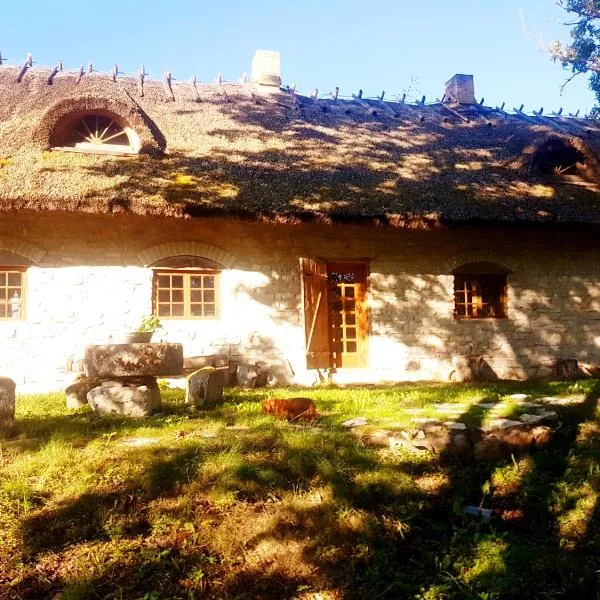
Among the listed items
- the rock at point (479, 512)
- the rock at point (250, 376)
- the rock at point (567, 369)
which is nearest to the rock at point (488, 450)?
the rock at point (479, 512)

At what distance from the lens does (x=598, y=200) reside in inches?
318

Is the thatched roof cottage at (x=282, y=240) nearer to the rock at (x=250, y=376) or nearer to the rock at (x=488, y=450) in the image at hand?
the rock at (x=250, y=376)

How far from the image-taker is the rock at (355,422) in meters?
4.24

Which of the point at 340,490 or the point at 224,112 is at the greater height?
the point at 224,112

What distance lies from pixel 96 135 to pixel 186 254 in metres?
2.38

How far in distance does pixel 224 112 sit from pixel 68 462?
23.7 feet

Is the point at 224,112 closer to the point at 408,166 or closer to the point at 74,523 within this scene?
the point at 408,166

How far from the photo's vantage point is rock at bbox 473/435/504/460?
3.82 m

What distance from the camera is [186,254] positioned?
23.6 feet

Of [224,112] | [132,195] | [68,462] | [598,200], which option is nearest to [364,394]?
[68,462]

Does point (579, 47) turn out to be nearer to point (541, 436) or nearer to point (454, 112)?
point (454, 112)

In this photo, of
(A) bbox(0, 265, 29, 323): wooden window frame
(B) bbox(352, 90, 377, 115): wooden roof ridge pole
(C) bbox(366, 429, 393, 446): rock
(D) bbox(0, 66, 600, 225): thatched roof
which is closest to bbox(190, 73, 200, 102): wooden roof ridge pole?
(D) bbox(0, 66, 600, 225): thatched roof

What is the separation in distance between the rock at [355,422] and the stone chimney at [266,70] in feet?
27.1

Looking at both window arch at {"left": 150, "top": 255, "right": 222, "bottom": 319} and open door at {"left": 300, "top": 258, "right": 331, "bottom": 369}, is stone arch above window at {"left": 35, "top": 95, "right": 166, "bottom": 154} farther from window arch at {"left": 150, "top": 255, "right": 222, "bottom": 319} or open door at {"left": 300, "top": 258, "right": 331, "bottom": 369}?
open door at {"left": 300, "top": 258, "right": 331, "bottom": 369}
